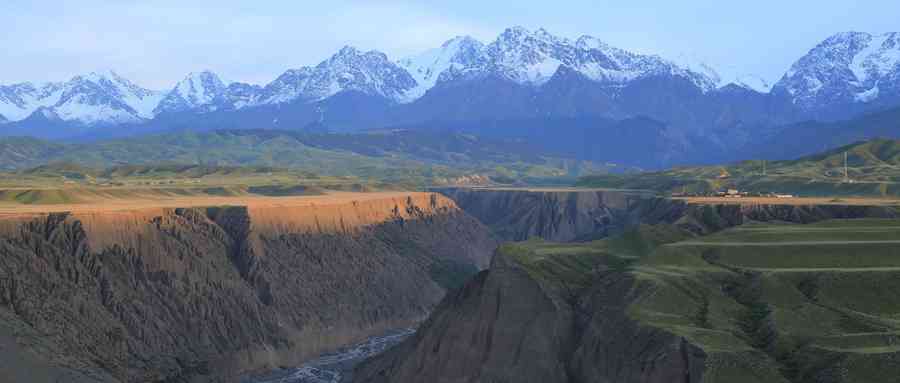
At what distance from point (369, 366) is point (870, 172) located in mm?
122911

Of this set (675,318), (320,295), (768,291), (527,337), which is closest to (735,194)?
(320,295)

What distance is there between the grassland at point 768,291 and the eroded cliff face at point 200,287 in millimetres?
28001

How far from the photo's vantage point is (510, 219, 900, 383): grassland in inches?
2539

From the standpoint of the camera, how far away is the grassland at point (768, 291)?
64.5m

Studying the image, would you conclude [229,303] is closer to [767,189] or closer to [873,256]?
[873,256]

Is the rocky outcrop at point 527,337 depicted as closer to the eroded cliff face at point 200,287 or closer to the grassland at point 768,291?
the grassland at point 768,291

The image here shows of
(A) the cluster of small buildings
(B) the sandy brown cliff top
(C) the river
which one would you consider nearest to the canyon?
(B) the sandy brown cliff top

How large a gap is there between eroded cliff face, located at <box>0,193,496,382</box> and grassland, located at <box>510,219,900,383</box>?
28.0m

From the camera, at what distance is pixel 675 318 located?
72.9 m

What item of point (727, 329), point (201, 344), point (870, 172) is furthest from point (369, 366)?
point (870, 172)

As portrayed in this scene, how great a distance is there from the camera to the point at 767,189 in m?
180

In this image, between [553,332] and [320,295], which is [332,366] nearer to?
[320,295]

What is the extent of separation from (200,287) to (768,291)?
5463 centimetres

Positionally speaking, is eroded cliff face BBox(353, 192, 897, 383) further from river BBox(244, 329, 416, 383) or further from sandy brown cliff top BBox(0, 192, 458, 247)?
sandy brown cliff top BBox(0, 192, 458, 247)
